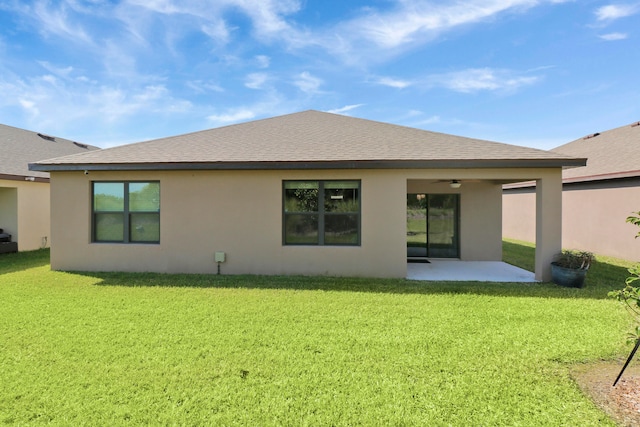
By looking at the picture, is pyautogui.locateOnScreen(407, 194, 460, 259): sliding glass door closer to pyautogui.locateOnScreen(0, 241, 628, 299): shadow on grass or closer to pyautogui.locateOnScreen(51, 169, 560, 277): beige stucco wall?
pyautogui.locateOnScreen(51, 169, 560, 277): beige stucco wall

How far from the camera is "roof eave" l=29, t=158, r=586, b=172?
6969mm

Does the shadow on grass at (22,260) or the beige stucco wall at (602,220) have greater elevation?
the beige stucco wall at (602,220)

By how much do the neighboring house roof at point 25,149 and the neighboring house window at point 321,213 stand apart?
10.4 metres

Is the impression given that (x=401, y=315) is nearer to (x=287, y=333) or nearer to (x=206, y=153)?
(x=287, y=333)

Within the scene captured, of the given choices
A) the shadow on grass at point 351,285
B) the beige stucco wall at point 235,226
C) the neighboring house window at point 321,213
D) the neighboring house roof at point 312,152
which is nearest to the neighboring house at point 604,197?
the shadow on grass at point 351,285

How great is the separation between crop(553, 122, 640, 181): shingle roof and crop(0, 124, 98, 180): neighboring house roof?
2140 centimetres

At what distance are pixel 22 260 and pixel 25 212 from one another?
111 inches

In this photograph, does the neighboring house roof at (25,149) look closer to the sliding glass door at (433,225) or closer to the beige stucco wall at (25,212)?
the beige stucco wall at (25,212)

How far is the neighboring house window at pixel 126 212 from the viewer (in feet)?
26.6

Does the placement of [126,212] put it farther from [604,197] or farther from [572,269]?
[604,197]

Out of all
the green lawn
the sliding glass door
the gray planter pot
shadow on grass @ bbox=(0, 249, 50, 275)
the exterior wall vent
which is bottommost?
the green lawn

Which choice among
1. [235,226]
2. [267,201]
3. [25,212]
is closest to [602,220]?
[267,201]

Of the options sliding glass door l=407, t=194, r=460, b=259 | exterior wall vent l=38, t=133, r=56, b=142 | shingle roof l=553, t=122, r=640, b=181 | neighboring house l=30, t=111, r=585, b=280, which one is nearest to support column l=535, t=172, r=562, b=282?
neighboring house l=30, t=111, r=585, b=280

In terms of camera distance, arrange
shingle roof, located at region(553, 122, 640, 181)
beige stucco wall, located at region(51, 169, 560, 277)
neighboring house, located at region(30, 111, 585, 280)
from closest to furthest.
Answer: neighboring house, located at region(30, 111, 585, 280)
beige stucco wall, located at region(51, 169, 560, 277)
shingle roof, located at region(553, 122, 640, 181)
